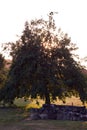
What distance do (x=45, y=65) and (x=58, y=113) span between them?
16.7ft

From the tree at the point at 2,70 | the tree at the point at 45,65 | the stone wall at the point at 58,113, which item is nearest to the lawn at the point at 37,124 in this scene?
the stone wall at the point at 58,113

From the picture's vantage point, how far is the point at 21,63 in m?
28.2

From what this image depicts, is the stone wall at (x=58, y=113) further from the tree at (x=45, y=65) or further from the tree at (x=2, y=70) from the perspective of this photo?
the tree at (x=2, y=70)

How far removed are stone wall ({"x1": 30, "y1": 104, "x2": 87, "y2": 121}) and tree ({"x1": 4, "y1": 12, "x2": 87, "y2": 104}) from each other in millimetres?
2520

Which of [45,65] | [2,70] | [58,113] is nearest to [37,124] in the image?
[58,113]

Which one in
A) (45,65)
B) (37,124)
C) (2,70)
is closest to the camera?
(37,124)

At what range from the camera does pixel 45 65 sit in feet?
91.9

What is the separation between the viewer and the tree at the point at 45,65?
91.0 feet

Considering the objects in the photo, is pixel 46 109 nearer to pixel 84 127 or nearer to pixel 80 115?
pixel 80 115

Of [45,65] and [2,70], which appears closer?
[45,65]

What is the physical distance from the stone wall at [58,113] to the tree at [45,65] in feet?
8.27

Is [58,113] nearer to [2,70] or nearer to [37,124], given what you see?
[37,124]

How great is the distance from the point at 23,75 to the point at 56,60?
332 centimetres

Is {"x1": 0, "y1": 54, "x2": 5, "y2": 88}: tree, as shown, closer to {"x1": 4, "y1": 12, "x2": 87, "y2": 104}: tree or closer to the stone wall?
{"x1": 4, "y1": 12, "x2": 87, "y2": 104}: tree
